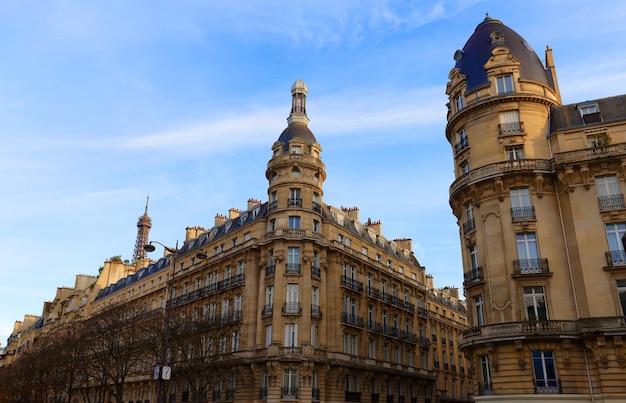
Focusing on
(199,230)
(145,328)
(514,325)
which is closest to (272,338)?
(145,328)

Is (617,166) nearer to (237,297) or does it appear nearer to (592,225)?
(592,225)

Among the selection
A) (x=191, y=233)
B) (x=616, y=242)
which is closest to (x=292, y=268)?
(x=616, y=242)

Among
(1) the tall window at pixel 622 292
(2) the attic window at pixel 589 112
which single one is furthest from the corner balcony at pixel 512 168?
(1) the tall window at pixel 622 292

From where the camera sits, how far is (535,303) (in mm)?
26656

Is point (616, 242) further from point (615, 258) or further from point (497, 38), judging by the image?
point (497, 38)

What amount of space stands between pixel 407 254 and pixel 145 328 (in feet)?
106

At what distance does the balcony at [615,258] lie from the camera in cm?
2583

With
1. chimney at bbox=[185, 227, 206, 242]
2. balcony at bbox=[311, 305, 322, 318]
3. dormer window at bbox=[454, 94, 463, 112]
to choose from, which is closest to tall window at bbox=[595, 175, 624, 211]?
dormer window at bbox=[454, 94, 463, 112]

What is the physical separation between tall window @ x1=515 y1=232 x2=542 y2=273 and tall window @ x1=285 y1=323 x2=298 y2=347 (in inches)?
711

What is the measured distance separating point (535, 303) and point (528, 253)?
2.82 metres

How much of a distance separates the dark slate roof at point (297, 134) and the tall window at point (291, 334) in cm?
1553

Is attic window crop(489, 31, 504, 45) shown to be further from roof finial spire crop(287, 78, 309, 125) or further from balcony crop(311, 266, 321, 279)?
balcony crop(311, 266, 321, 279)

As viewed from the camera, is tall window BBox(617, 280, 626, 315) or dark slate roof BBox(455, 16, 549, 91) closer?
tall window BBox(617, 280, 626, 315)

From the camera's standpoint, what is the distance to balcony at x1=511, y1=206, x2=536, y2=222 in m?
28.3
